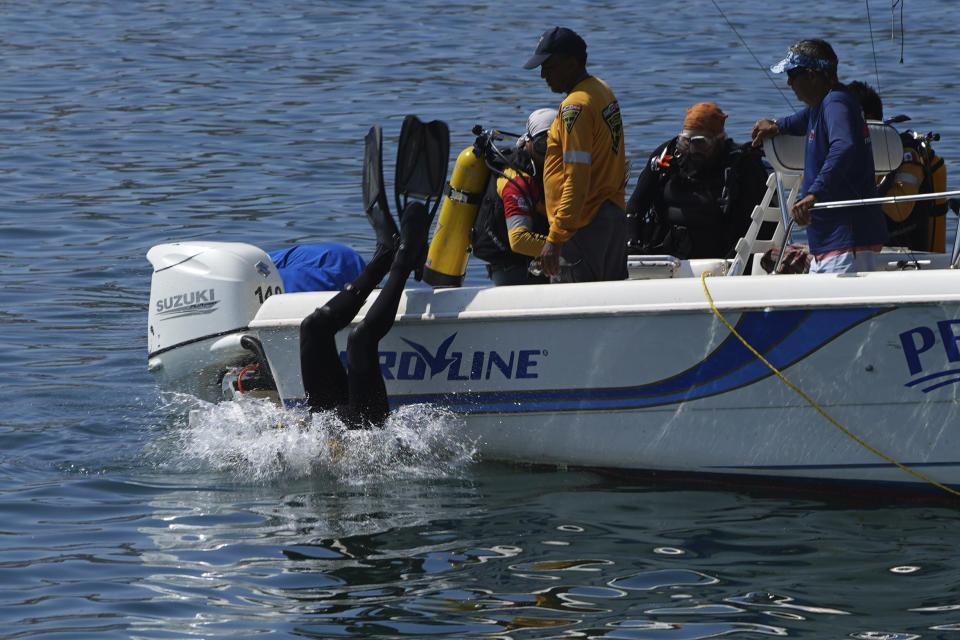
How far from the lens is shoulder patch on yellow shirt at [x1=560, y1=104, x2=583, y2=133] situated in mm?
6168

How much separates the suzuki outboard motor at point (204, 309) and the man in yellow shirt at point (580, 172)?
1.58 meters

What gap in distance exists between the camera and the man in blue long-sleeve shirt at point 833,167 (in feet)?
19.3

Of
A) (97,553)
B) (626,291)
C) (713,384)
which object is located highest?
(626,291)

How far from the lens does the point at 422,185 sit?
6.54 m

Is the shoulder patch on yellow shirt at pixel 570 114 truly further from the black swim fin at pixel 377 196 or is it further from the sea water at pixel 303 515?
the sea water at pixel 303 515

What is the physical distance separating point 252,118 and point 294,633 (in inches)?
466

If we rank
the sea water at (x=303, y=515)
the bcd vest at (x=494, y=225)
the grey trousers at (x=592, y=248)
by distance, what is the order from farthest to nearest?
the bcd vest at (x=494, y=225)
the grey trousers at (x=592, y=248)
the sea water at (x=303, y=515)

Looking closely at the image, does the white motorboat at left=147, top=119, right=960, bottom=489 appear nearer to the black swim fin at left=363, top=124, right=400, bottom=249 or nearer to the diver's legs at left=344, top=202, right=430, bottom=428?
the diver's legs at left=344, top=202, right=430, bottom=428

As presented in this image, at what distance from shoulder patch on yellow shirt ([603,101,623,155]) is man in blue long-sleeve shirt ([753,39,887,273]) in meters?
0.74

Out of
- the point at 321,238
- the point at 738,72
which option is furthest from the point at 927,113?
the point at 321,238

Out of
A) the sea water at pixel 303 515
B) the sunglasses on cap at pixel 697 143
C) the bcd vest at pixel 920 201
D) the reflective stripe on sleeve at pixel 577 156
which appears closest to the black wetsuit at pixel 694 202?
the sunglasses on cap at pixel 697 143

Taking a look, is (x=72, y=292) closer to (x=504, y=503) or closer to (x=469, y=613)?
(x=504, y=503)

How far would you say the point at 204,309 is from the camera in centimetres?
714

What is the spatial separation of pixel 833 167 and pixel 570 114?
44.5 inches
